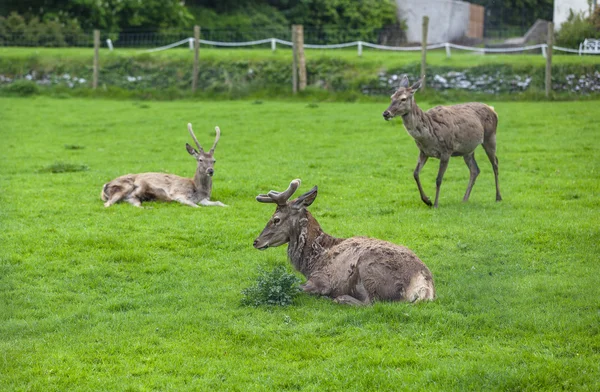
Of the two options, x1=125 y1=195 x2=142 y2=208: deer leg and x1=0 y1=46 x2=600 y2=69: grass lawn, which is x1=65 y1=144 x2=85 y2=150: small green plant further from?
x1=0 y1=46 x2=600 y2=69: grass lawn

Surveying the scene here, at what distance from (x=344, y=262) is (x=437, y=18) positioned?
36768 millimetres

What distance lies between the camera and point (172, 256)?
36.0ft

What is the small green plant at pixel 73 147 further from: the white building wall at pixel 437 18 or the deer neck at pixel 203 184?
the white building wall at pixel 437 18

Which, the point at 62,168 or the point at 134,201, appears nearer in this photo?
the point at 134,201

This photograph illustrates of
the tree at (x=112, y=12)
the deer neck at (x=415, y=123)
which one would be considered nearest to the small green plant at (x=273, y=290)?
the deer neck at (x=415, y=123)

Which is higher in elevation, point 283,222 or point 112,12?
point 112,12

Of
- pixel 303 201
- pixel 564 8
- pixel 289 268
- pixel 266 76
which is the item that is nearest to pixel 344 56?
pixel 266 76

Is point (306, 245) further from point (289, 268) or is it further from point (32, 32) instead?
point (32, 32)

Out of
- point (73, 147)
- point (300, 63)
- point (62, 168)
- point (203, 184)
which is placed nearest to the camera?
point (203, 184)

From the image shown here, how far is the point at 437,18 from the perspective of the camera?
43500 millimetres

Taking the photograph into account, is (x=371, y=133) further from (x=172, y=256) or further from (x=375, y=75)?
(x=172, y=256)

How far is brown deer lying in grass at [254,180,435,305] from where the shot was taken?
8.40m

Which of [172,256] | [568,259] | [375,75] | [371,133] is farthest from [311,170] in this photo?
[375,75]

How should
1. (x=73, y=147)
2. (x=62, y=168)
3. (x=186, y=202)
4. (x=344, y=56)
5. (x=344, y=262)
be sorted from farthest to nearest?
1. (x=344, y=56)
2. (x=73, y=147)
3. (x=62, y=168)
4. (x=186, y=202)
5. (x=344, y=262)
